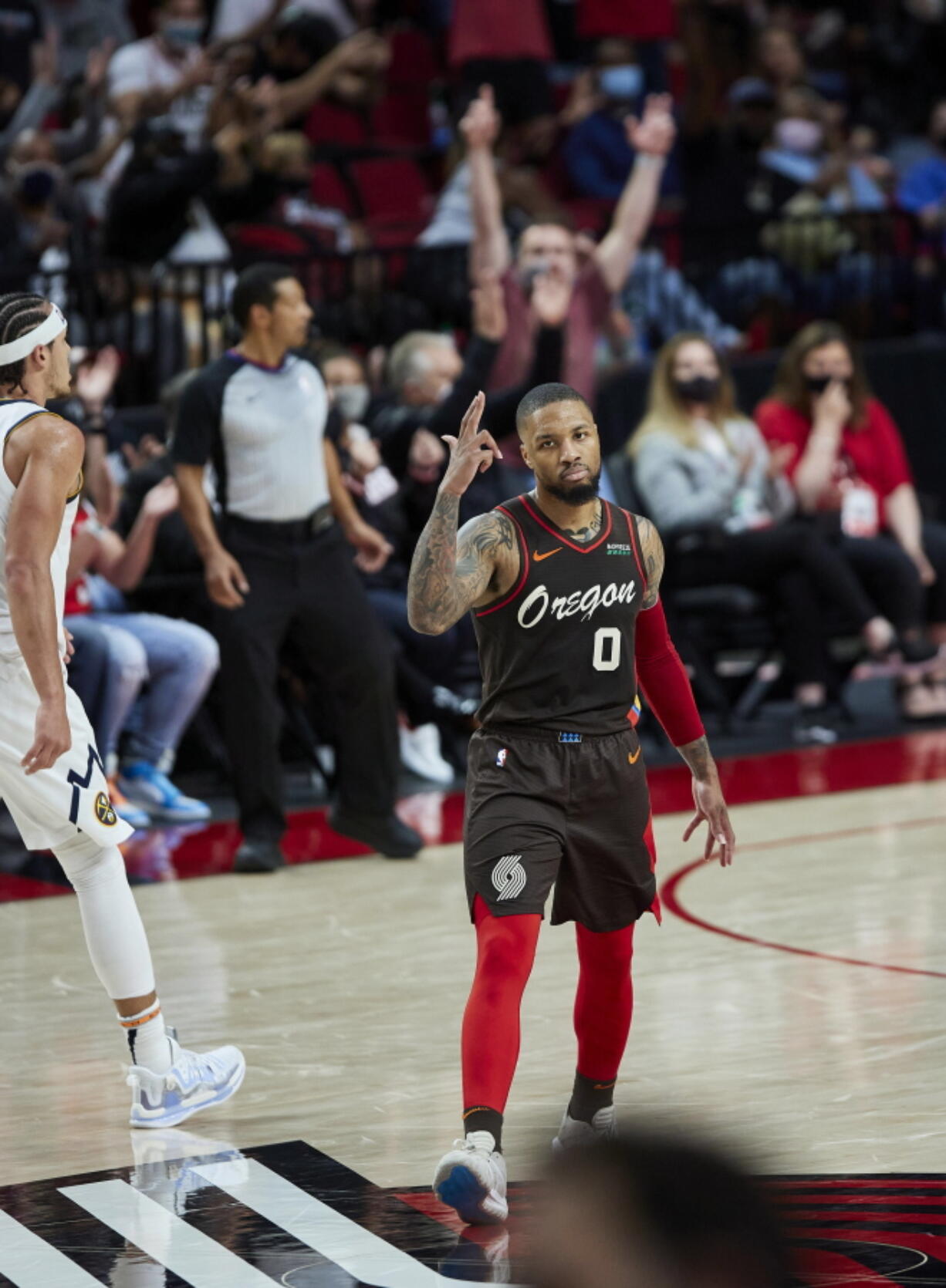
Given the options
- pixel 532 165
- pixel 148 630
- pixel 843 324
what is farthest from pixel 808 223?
pixel 148 630

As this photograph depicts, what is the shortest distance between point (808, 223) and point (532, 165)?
1.75 meters

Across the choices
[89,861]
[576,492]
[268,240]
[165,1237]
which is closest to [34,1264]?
[165,1237]

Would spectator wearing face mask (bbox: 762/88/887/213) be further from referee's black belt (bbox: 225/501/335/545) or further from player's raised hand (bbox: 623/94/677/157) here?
referee's black belt (bbox: 225/501/335/545)

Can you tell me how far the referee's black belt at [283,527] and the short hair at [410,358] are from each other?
2.12 m

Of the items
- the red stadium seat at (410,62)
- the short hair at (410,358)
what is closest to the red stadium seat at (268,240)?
the short hair at (410,358)

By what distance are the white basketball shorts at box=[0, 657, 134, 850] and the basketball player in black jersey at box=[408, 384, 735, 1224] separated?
2.78 feet

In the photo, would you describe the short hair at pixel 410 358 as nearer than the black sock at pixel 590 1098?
No

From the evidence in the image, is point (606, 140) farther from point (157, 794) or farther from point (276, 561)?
point (276, 561)

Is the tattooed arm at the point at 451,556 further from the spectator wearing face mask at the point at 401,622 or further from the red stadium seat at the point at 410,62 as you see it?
the red stadium seat at the point at 410,62

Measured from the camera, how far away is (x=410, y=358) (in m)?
9.35

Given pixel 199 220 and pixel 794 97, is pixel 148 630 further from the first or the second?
pixel 794 97

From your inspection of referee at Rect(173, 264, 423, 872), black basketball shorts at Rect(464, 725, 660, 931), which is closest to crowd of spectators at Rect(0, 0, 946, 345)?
referee at Rect(173, 264, 423, 872)

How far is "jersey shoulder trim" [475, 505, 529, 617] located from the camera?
4133mm

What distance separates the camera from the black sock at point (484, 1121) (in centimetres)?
383
